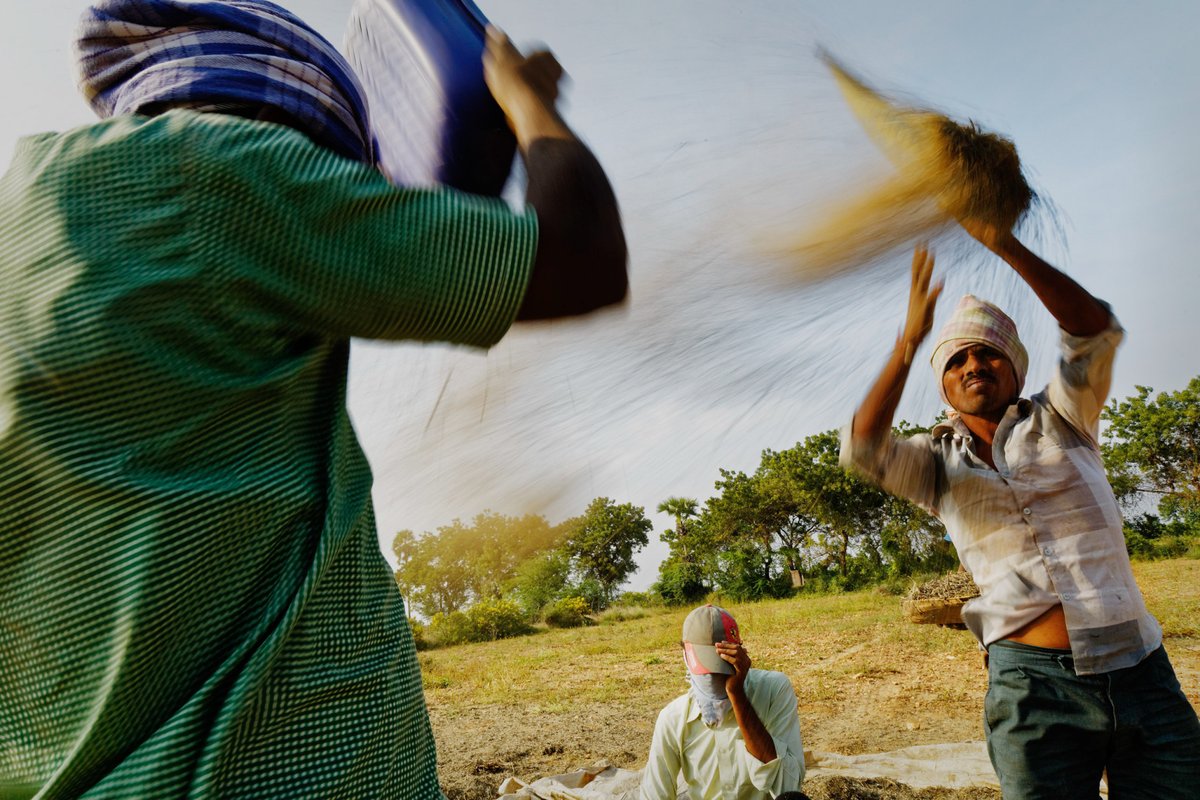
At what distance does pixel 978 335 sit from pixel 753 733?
228 cm

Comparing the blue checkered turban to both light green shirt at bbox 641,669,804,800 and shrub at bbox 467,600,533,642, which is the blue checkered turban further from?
shrub at bbox 467,600,533,642

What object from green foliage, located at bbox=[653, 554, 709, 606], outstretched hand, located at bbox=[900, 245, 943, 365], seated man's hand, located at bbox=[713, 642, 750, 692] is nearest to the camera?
outstretched hand, located at bbox=[900, 245, 943, 365]

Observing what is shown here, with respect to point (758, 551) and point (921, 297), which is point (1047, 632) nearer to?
point (921, 297)

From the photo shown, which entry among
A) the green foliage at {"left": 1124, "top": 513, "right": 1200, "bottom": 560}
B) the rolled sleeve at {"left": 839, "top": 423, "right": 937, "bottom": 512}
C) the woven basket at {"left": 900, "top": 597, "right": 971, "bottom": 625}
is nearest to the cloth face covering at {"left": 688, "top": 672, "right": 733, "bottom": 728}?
the rolled sleeve at {"left": 839, "top": 423, "right": 937, "bottom": 512}

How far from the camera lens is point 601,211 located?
80cm

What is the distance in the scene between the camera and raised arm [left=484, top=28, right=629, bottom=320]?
0.77 metres

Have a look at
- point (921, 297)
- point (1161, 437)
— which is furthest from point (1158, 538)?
point (921, 297)

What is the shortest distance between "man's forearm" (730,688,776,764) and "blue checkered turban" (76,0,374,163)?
11.7 feet

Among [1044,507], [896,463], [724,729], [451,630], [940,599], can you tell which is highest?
[896,463]

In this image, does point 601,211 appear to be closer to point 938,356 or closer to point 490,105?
point 490,105

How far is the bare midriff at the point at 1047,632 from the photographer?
2.52m

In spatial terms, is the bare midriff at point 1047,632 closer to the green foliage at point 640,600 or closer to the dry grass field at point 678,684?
the dry grass field at point 678,684

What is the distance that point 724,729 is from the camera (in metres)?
3.99

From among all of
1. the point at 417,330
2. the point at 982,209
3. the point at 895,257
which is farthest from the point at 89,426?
the point at 982,209
